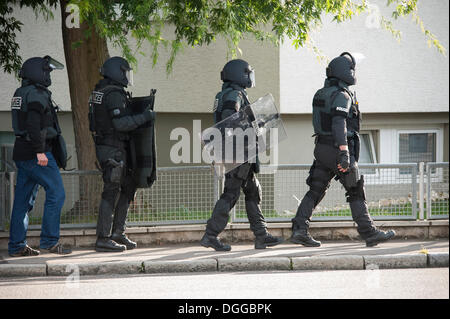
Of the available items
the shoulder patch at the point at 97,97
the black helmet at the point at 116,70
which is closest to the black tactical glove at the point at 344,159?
the black helmet at the point at 116,70

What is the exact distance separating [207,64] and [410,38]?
12.7ft

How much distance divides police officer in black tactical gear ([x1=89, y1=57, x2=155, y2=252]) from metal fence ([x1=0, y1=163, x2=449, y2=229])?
70 cm

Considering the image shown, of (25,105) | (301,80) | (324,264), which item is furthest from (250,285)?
(301,80)

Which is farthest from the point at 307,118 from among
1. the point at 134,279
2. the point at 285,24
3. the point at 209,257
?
the point at 134,279

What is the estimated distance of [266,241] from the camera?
26.8 feet

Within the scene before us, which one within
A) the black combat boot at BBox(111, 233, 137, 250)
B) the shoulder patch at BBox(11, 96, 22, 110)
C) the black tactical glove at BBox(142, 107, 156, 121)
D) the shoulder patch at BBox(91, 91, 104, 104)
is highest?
the shoulder patch at BBox(91, 91, 104, 104)

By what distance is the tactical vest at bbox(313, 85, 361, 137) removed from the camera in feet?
26.0

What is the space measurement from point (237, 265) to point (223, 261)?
0.15 m

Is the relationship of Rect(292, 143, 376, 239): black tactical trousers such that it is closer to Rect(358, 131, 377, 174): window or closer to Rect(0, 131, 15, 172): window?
Rect(0, 131, 15, 172): window

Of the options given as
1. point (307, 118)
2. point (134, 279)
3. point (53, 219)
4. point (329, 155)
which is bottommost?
point (134, 279)

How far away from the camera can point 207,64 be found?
12680 mm

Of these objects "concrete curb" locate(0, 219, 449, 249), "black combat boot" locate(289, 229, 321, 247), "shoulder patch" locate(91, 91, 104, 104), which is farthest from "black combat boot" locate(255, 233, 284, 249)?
"shoulder patch" locate(91, 91, 104, 104)

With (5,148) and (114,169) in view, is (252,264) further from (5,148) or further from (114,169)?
(5,148)

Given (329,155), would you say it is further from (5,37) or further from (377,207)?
(5,37)
